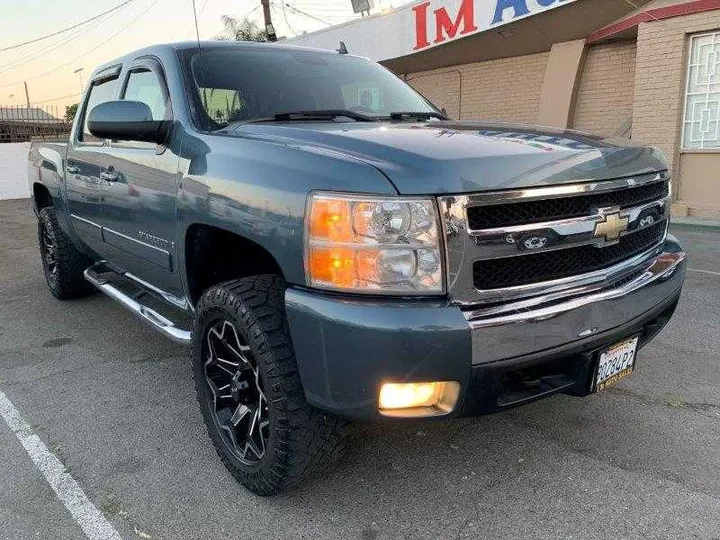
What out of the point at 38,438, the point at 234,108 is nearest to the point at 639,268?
the point at 234,108

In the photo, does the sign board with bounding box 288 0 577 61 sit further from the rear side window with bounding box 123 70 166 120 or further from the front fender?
the front fender

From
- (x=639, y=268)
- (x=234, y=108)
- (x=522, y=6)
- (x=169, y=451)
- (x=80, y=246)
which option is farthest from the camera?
(x=522, y=6)

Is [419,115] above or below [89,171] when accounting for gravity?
above

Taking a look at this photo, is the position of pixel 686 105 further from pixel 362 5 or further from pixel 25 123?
pixel 25 123

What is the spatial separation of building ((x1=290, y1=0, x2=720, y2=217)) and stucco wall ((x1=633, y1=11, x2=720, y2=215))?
0.02 m

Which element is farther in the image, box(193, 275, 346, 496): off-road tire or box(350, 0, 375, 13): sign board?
box(350, 0, 375, 13): sign board

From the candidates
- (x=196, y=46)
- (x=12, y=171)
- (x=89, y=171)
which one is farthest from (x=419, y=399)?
(x=12, y=171)

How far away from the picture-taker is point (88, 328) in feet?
16.2

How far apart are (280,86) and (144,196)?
938 millimetres

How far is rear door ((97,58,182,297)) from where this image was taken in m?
3.07

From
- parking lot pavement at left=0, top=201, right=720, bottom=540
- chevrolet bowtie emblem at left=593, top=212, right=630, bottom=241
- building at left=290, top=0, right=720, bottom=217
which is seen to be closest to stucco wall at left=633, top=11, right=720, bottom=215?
building at left=290, top=0, right=720, bottom=217

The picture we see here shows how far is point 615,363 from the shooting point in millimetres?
2514

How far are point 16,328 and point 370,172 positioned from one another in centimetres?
415

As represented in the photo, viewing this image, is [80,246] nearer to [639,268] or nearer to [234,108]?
[234,108]
